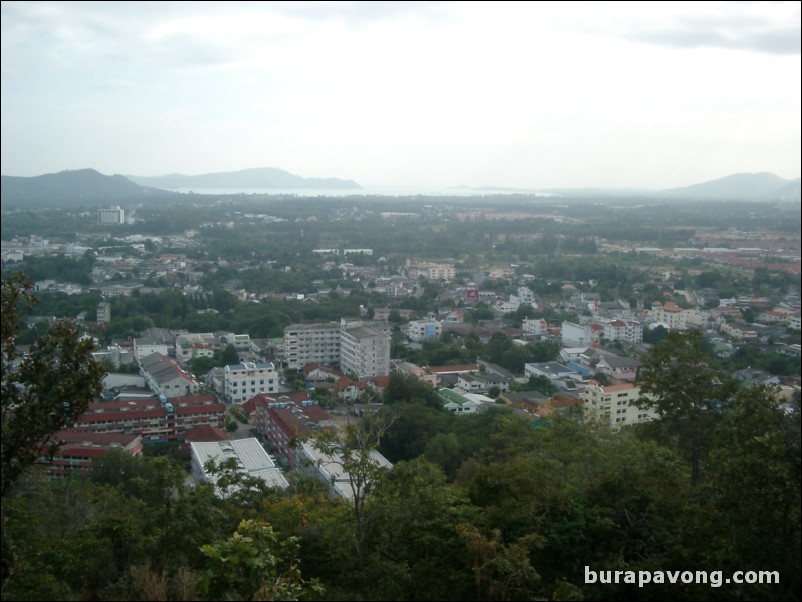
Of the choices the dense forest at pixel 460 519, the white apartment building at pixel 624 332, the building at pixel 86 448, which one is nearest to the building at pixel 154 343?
the building at pixel 86 448

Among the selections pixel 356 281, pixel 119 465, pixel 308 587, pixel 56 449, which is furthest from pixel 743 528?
pixel 356 281

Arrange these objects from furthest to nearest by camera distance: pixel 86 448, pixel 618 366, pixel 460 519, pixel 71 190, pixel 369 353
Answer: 1. pixel 71 190
2. pixel 369 353
3. pixel 618 366
4. pixel 86 448
5. pixel 460 519

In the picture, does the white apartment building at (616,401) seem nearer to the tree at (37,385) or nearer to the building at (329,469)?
the building at (329,469)

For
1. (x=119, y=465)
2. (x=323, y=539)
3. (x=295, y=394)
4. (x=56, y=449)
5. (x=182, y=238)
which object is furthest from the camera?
(x=182, y=238)

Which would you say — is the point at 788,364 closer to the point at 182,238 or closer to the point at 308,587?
the point at 308,587

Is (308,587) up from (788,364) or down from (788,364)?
up

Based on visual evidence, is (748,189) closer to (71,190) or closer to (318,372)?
(318,372)

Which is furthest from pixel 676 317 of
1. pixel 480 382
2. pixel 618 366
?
pixel 480 382
